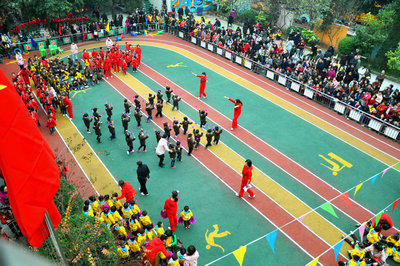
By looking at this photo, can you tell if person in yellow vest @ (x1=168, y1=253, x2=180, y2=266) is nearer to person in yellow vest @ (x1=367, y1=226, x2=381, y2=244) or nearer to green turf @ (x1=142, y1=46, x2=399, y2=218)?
person in yellow vest @ (x1=367, y1=226, x2=381, y2=244)

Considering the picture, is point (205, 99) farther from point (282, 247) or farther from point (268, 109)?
point (282, 247)

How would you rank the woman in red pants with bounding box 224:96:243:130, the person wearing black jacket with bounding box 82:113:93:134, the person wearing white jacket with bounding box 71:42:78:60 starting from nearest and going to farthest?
the person wearing black jacket with bounding box 82:113:93:134, the woman in red pants with bounding box 224:96:243:130, the person wearing white jacket with bounding box 71:42:78:60

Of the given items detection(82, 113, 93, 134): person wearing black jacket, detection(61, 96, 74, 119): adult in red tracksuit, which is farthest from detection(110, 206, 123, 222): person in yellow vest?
detection(61, 96, 74, 119): adult in red tracksuit

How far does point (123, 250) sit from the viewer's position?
8.79m

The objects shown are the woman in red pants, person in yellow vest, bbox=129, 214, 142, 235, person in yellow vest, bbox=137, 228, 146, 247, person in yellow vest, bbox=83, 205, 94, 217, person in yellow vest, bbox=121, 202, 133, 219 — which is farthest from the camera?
the woman in red pants

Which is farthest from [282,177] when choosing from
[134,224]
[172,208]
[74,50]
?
[74,50]

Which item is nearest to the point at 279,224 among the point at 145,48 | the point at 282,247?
the point at 282,247

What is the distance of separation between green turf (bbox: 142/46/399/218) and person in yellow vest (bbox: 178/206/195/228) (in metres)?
6.47

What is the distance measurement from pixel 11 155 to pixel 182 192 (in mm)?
9899

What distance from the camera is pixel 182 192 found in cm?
1288

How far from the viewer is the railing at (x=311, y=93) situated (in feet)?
56.1

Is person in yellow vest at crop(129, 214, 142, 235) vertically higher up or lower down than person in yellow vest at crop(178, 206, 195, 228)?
higher up

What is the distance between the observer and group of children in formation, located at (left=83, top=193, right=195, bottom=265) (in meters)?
8.96

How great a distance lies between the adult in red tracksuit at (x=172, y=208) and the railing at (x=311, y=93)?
12.5 m
